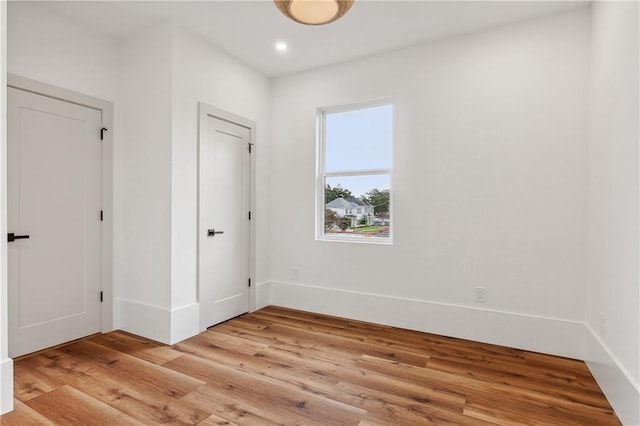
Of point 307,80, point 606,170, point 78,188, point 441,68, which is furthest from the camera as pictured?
point 307,80

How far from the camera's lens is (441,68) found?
3.36 m

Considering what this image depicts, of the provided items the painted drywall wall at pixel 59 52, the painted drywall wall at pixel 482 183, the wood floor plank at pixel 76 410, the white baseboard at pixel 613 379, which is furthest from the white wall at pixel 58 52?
the white baseboard at pixel 613 379

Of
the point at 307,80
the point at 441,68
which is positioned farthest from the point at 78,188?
the point at 441,68

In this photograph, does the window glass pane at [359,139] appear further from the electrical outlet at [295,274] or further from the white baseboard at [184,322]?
the white baseboard at [184,322]

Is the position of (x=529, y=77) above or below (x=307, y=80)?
below

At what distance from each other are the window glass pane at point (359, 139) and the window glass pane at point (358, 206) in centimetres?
16

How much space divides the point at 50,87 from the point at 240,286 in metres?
2.55

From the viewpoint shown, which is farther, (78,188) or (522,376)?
(78,188)

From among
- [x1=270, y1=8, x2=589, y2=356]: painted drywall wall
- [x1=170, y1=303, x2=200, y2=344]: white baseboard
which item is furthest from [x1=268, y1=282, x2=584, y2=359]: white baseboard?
[x1=170, y1=303, x2=200, y2=344]: white baseboard

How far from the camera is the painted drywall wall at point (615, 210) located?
190 centimetres

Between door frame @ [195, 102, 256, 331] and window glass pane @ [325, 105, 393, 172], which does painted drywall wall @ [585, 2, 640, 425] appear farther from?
door frame @ [195, 102, 256, 331]

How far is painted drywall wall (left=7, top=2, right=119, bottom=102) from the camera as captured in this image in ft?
8.91

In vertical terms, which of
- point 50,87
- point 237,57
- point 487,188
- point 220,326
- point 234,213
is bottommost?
point 220,326

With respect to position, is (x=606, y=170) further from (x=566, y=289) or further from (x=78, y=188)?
(x=78, y=188)
